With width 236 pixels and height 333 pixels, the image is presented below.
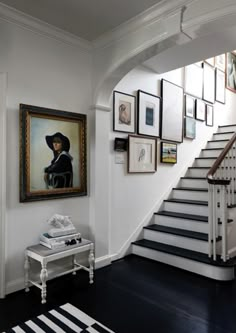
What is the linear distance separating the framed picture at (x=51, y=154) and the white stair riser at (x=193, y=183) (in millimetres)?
2164

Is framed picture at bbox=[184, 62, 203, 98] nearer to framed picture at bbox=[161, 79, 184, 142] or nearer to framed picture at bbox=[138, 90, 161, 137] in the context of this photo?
framed picture at bbox=[161, 79, 184, 142]

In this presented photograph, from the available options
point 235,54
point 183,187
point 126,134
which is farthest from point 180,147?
point 235,54

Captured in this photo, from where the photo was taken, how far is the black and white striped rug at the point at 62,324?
6.45ft

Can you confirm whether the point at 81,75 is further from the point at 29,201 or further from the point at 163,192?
→ the point at 163,192

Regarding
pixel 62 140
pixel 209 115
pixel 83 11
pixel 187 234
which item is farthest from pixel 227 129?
pixel 83 11

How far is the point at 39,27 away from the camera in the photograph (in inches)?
107

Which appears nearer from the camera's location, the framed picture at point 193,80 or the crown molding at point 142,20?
the crown molding at point 142,20

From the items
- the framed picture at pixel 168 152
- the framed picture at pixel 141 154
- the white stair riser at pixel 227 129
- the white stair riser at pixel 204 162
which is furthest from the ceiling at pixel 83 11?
the white stair riser at pixel 227 129

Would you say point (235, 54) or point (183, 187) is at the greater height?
point (235, 54)

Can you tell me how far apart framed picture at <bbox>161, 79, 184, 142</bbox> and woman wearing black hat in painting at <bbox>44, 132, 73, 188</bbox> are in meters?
1.81

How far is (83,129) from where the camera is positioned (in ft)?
10.4

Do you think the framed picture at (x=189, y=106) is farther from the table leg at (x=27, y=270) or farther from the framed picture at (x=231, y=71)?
the table leg at (x=27, y=270)

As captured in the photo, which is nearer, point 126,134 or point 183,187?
point 126,134

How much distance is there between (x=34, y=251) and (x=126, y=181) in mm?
1617
